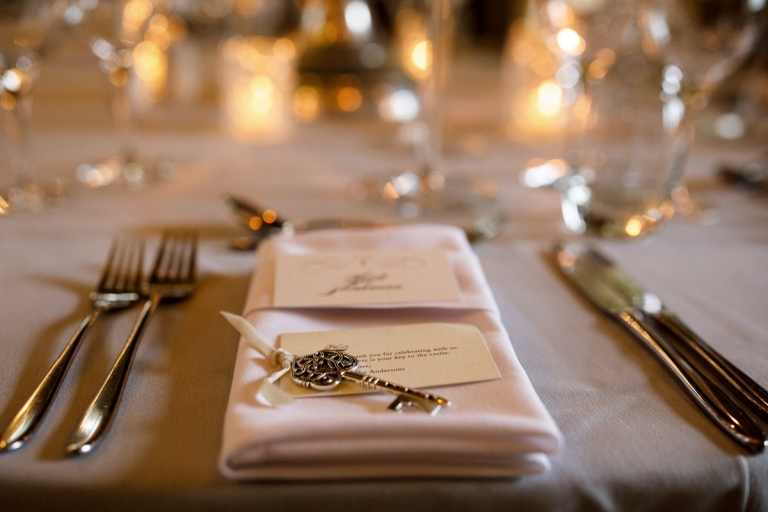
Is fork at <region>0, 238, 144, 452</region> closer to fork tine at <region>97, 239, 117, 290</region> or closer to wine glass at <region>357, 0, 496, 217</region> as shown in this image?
fork tine at <region>97, 239, 117, 290</region>

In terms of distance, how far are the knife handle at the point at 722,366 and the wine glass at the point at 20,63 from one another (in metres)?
0.81

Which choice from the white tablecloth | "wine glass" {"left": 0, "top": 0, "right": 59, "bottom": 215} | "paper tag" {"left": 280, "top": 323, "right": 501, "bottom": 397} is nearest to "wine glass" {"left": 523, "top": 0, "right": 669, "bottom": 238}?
the white tablecloth

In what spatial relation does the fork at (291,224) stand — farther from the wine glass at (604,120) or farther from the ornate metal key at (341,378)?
the ornate metal key at (341,378)

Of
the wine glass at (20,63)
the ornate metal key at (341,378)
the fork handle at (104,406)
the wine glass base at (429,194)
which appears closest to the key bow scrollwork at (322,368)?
the ornate metal key at (341,378)

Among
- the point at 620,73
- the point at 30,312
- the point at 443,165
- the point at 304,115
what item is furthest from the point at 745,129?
the point at 30,312

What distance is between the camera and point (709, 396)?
0.42 meters

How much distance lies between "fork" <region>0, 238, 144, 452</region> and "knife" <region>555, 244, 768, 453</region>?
17.7 inches

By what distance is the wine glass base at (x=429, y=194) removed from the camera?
0.87 metres

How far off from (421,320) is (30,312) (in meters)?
0.37

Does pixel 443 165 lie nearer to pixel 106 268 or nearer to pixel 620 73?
pixel 620 73

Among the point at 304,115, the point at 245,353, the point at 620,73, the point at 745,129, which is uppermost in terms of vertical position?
the point at 304,115

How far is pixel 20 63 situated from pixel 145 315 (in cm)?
50

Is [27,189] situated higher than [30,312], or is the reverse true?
[27,189]

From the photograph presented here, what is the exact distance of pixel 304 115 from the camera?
1.43m
